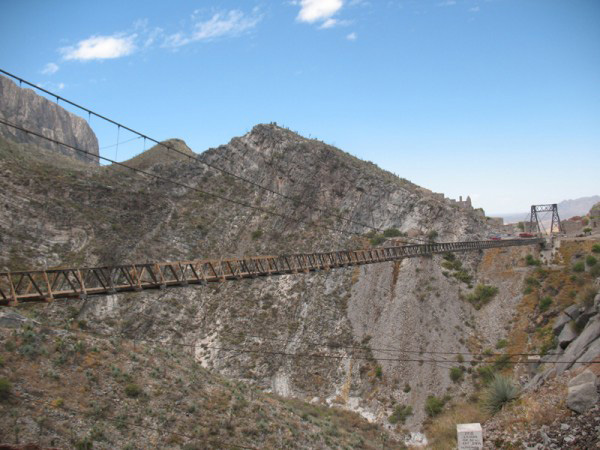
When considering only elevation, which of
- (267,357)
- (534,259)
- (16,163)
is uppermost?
(16,163)

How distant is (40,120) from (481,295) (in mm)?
109145

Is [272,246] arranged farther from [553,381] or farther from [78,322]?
[553,381]

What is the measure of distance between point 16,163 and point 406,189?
154 ft

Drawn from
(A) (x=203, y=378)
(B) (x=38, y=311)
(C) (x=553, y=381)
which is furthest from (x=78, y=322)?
(C) (x=553, y=381)

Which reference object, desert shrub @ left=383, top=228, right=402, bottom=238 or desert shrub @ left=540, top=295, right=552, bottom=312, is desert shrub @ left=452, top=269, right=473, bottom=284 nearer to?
desert shrub @ left=540, top=295, right=552, bottom=312

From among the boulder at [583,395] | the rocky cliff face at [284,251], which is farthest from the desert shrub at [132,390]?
the boulder at [583,395]

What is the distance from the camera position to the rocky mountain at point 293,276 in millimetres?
41000

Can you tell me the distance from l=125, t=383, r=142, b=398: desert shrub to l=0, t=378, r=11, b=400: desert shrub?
577 centimetres

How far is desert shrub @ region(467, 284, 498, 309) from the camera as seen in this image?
4503cm

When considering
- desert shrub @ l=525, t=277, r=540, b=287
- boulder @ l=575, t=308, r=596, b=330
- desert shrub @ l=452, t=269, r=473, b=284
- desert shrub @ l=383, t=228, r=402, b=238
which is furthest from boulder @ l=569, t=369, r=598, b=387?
desert shrub @ l=383, t=228, r=402, b=238

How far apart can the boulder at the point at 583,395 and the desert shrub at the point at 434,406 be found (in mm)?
16777

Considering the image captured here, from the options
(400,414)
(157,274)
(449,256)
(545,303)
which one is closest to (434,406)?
(400,414)

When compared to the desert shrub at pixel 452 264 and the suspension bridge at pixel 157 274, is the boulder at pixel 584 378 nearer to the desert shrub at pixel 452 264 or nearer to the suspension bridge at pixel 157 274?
the suspension bridge at pixel 157 274

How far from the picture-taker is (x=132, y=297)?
183 feet
